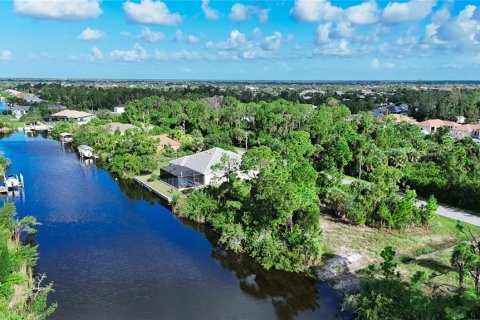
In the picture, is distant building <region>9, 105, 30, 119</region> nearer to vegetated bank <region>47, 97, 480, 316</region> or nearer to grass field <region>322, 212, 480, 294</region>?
vegetated bank <region>47, 97, 480, 316</region>

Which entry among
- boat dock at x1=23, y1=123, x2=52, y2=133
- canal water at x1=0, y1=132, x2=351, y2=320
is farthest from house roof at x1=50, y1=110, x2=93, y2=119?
canal water at x1=0, y1=132, x2=351, y2=320

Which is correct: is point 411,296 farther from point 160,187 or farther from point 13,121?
point 13,121

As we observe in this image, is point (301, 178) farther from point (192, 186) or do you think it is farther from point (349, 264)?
point (192, 186)

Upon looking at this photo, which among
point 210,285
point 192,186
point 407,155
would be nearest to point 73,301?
point 210,285

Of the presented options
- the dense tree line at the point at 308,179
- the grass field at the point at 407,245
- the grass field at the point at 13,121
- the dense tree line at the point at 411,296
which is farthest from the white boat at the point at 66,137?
the dense tree line at the point at 411,296

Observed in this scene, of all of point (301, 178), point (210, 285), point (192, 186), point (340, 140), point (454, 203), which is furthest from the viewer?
point (340, 140)

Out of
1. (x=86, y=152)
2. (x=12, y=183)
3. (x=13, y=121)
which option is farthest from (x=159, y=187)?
(x=13, y=121)

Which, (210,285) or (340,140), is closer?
(210,285)
